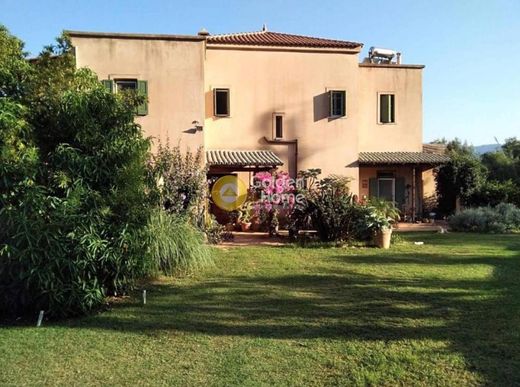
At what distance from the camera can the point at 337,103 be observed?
19984 mm

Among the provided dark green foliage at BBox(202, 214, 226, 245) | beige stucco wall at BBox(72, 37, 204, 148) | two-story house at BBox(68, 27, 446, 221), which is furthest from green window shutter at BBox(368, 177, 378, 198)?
dark green foliage at BBox(202, 214, 226, 245)

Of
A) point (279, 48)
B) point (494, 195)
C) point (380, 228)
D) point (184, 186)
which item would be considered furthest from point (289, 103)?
point (494, 195)

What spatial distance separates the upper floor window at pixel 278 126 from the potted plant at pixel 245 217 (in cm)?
374

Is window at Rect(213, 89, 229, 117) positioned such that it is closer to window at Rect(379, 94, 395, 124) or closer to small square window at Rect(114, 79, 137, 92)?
small square window at Rect(114, 79, 137, 92)

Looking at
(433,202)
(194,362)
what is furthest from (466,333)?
(433,202)

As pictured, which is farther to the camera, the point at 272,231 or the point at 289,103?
the point at 289,103

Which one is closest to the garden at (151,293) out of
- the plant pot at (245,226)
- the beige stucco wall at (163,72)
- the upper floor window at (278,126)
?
the beige stucco wall at (163,72)

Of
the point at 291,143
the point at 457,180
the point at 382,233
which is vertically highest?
the point at 291,143

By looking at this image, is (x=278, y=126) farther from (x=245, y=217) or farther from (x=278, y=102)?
(x=245, y=217)

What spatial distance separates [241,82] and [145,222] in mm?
13558

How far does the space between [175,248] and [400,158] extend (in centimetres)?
1460

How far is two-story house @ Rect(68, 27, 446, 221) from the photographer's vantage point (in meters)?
17.0

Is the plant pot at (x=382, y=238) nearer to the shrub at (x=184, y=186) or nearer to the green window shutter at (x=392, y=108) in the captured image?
the shrub at (x=184, y=186)

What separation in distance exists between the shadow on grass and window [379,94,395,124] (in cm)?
1386
